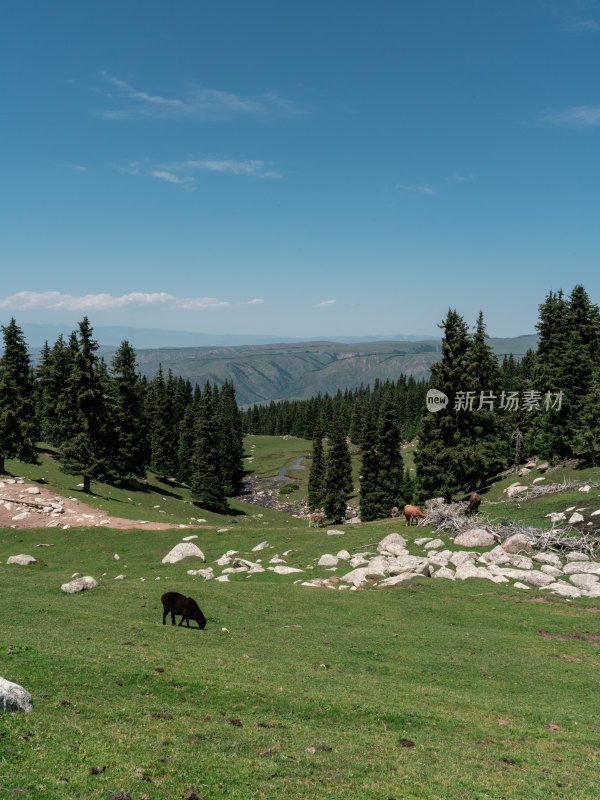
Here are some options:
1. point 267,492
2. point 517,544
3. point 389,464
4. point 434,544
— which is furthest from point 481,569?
point 267,492

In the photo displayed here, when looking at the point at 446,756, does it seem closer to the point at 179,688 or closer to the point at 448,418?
the point at 179,688

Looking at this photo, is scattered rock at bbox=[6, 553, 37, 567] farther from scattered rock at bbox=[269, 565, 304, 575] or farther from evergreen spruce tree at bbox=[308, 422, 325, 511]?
evergreen spruce tree at bbox=[308, 422, 325, 511]

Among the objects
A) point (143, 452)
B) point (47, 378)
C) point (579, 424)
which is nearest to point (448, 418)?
point (579, 424)

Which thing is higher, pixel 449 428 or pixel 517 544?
pixel 449 428

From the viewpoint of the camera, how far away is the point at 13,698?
33.0 feet

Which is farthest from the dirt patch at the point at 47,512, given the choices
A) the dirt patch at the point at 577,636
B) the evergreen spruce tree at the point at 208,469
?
the dirt patch at the point at 577,636

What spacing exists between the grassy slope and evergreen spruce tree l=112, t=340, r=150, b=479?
45.0m

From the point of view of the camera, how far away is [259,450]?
16950 cm

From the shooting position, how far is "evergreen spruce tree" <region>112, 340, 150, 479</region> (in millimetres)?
72419

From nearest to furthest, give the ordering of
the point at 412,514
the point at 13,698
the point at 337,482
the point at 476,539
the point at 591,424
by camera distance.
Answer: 1. the point at 13,698
2. the point at 476,539
3. the point at 412,514
4. the point at 591,424
5. the point at 337,482

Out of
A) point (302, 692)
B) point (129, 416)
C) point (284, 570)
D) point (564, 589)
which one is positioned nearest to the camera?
point (302, 692)

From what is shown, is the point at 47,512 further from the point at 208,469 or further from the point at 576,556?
the point at 576,556

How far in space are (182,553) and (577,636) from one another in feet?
88.1

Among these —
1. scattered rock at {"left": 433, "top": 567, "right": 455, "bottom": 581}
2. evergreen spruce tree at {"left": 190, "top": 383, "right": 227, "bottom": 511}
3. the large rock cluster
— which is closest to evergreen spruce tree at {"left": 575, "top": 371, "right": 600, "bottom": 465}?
the large rock cluster
